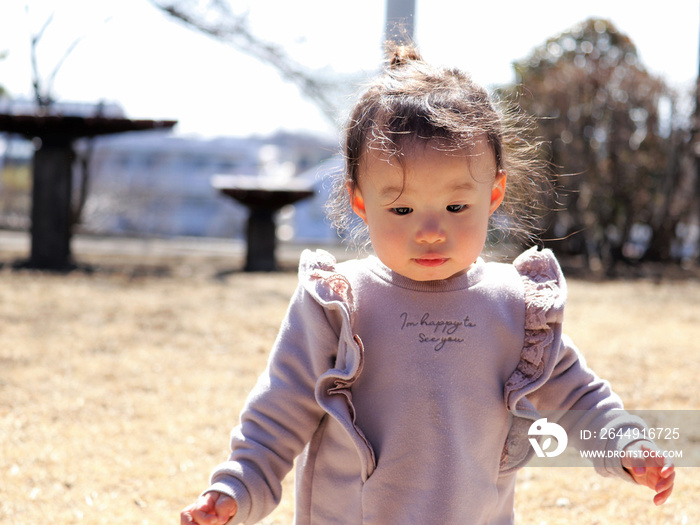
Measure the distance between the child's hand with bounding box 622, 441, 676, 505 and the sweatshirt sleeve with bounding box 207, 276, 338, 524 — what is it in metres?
0.57

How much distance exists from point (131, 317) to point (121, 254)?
4.17 meters

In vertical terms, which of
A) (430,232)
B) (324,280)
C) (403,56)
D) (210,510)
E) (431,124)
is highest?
(403,56)

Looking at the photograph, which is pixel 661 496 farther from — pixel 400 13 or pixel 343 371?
pixel 400 13

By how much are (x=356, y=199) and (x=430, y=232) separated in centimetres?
23

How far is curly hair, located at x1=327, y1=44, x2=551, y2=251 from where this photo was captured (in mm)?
1232

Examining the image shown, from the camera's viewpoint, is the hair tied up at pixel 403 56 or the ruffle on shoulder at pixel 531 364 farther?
the hair tied up at pixel 403 56

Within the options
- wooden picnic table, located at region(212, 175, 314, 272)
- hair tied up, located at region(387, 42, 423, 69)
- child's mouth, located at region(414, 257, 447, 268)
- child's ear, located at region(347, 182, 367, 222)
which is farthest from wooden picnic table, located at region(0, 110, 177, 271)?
child's mouth, located at region(414, 257, 447, 268)

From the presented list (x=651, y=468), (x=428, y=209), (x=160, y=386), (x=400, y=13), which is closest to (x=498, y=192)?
(x=428, y=209)

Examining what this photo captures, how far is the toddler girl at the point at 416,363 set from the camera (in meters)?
1.22

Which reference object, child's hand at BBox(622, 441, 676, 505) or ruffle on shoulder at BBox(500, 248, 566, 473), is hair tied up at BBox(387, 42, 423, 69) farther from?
child's hand at BBox(622, 441, 676, 505)

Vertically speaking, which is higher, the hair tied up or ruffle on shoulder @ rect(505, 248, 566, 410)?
the hair tied up

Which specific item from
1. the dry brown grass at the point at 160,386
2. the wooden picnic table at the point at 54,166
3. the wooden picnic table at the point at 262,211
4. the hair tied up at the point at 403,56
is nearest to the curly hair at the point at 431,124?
the hair tied up at the point at 403,56

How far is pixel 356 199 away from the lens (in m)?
1.38

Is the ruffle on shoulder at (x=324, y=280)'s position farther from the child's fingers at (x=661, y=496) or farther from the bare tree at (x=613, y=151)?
the bare tree at (x=613, y=151)
